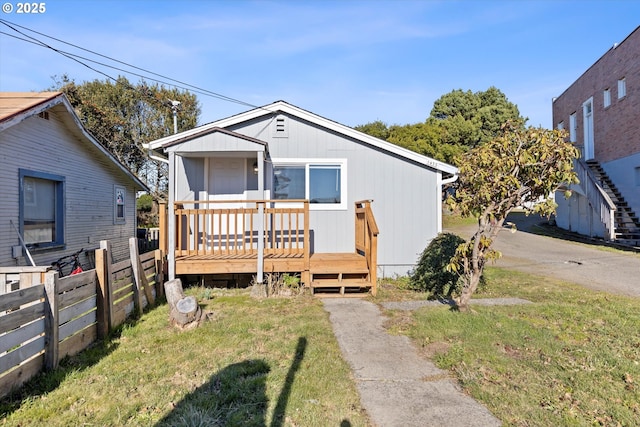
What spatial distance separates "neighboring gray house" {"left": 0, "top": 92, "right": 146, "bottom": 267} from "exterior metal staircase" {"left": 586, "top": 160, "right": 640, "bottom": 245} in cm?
1695

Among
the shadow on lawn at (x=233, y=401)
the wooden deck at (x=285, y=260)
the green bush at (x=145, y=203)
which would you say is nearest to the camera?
the shadow on lawn at (x=233, y=401)

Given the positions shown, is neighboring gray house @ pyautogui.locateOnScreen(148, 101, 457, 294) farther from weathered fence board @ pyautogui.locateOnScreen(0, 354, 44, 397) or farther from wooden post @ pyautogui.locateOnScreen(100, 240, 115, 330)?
weathered fence board @ pyautogui.locateOnScreen(0, 354, 44, 397)

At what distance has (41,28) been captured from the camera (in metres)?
7.45

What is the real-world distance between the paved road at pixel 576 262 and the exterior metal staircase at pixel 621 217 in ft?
3.64

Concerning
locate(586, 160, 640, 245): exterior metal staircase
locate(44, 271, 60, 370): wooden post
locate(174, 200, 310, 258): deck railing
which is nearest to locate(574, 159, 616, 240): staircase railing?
locate(586, 160, 640, 245): exterior metal staircase

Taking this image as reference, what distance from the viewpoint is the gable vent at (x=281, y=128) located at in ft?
26.3

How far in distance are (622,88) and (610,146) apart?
2.22m

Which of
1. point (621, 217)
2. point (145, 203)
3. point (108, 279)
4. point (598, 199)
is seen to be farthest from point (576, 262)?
point (145, 203)

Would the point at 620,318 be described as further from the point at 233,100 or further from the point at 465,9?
the point at 233,100

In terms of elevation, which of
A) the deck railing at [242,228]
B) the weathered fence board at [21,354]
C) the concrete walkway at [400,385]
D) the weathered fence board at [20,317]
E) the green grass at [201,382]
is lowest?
the concrete walkway at [400,385]

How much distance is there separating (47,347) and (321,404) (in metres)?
2.59

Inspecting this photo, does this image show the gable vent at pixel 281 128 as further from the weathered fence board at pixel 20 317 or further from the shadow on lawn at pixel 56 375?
the weathered fence board at pixel 20 317

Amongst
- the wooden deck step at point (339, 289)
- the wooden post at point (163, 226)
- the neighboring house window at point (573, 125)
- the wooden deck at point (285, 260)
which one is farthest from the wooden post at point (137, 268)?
the neighboring house window at point (573, 125)

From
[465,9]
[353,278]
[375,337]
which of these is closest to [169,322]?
[375,337]
